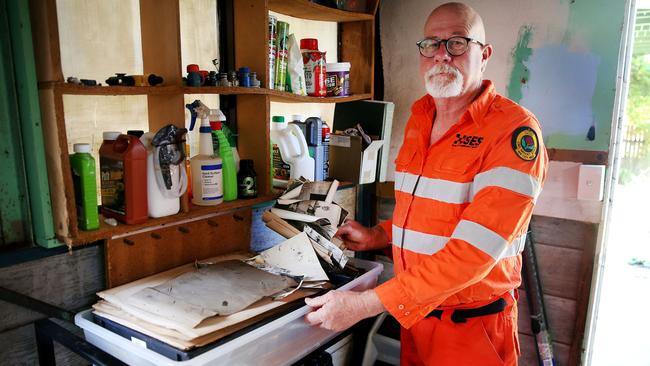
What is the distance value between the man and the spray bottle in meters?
0.51

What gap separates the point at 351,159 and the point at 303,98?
34 centimetres

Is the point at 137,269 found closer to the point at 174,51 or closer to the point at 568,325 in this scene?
the point at 174,51

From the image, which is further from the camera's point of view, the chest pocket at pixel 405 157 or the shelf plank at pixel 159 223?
the chest pocket at pixel 405 157

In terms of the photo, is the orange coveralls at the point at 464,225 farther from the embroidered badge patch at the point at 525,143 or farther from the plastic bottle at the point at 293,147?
the plastic bottle at the point at 293,147

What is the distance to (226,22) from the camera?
1.72 metres

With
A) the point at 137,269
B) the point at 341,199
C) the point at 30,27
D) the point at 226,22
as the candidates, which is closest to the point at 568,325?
the point at 341,199

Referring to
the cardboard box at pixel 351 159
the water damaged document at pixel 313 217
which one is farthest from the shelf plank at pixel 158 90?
the water damaged document at pixel 313 217

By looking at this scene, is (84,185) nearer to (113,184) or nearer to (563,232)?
(113,184)

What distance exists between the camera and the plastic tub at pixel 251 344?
3.40 ft

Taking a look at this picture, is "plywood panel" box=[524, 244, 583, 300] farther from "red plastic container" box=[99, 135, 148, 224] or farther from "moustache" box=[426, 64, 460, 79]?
"red plastic container" box=[99, 135, 148, 224]

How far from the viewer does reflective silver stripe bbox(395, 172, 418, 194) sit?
1.45m

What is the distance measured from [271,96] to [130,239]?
2.33 ft

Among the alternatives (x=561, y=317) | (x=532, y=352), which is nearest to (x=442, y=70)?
(x=561, y=317)

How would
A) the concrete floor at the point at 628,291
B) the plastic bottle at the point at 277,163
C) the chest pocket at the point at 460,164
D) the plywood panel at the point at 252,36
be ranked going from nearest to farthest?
the chest pocket at the point at 460,164, the plywood panel at the point at 252,36, the plastic bottle at the point at 277,163, the concrete floor at the point at 628,291
